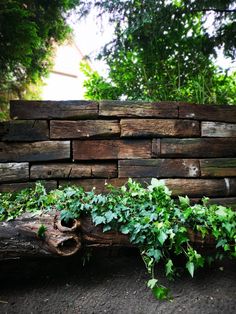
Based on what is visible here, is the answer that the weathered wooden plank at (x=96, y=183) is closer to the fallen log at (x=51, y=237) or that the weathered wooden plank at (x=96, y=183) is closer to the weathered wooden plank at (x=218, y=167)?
the fallen log at (x=51, y=237)

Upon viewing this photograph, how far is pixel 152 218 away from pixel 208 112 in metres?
1.47

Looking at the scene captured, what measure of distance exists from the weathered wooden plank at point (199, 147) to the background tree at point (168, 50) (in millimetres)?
875

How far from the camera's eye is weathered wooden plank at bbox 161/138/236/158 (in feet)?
8.87

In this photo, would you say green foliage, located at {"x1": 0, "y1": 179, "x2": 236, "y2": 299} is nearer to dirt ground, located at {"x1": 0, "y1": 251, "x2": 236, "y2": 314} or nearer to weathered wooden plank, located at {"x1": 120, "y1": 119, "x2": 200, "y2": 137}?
dirt ground, located at {"x1": 0, "y1": 251, "x2": 236, "y2": 314}

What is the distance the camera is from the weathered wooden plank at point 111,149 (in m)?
2.64

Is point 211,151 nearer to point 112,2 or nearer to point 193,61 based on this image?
point 193,61

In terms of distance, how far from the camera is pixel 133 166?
8.71 ft

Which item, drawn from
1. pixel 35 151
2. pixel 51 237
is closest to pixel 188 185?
pixel 51 237

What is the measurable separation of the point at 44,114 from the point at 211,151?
178cm

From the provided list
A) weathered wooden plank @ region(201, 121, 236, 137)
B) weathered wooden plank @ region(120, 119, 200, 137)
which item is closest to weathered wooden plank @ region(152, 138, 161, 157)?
weathered wooden plank @ region(120, 119, 200, 137)

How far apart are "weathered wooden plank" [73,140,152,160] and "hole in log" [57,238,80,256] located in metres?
0.93

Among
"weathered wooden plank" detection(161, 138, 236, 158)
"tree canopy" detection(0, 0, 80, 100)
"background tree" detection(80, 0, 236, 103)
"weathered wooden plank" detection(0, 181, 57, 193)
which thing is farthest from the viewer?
"background tree" detection(80, 0, 236, 103)

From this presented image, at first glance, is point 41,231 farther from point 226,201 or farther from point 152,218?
point 226,201

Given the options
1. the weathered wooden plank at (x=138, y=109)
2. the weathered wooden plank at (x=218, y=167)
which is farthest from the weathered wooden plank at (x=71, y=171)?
the weathered wooden plank at (x=218, y=167)
